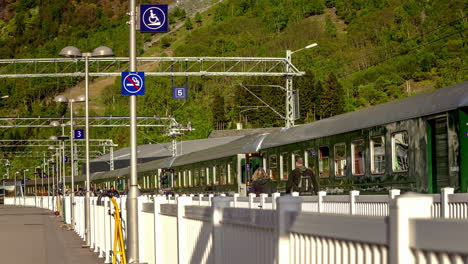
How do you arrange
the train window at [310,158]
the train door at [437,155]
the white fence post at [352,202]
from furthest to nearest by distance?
the train window at [310,158], the white fence post at [352,202], the train door at [437,155]

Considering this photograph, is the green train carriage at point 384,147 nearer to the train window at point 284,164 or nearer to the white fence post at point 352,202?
the train window at point 284,164

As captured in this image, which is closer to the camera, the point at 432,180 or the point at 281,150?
the point at 432,180

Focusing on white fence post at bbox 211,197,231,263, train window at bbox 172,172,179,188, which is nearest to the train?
white fence post at bbox 211,197,231,263

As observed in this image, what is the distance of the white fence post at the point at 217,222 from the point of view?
30.8 ft

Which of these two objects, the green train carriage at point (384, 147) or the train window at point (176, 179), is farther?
the train window at point (176, 179)

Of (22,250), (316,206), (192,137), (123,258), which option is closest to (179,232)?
(123,258)

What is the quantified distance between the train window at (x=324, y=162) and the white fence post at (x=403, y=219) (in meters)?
21.9

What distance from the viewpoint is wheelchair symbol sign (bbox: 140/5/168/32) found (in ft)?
61.9

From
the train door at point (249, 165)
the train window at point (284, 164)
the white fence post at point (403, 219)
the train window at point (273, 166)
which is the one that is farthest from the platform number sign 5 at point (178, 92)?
the white fence post at point (403, 219)

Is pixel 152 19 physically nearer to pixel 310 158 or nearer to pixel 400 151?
pixel 400 151

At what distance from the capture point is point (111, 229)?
66.3 feet

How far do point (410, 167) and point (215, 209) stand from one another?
1152 centimetres

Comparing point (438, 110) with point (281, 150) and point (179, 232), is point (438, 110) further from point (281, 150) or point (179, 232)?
point (281, 150)

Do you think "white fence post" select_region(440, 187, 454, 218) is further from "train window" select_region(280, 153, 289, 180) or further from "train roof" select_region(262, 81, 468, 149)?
"train window" select_region(280, 153, 289, 180)
